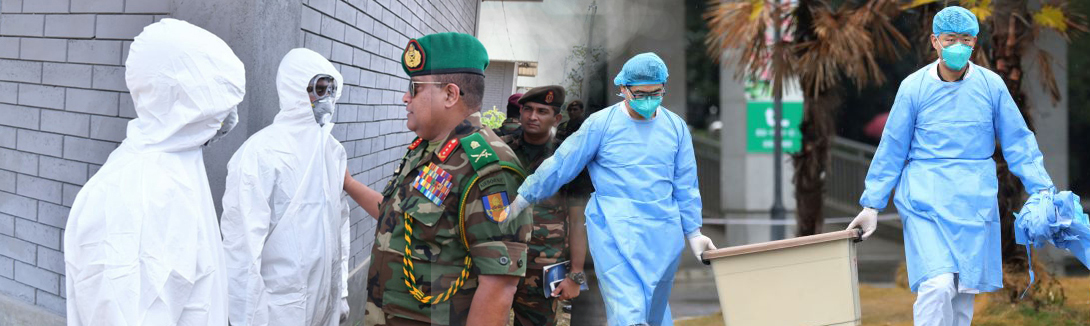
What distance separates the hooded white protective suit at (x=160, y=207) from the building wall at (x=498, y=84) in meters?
1.05

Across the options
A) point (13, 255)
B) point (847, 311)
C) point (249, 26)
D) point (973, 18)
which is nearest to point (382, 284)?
point (249, 26)

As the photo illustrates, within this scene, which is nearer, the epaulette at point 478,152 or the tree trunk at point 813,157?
the epaulette at point 478,152

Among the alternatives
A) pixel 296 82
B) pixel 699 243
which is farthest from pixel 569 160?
pixel 296 82

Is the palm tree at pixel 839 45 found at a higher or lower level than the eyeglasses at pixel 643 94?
higher

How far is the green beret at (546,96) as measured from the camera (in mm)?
3648

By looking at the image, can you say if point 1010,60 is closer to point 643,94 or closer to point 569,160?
point 643,94

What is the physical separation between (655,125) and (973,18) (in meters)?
1.25

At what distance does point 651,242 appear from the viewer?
371 cm

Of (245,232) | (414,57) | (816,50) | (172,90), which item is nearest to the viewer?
(172,90)

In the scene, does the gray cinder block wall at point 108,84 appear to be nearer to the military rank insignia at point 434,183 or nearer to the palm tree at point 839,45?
the military rank insignia at point 434,183

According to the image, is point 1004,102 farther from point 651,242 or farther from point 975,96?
point 651,242

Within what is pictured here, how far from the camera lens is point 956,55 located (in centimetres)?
378

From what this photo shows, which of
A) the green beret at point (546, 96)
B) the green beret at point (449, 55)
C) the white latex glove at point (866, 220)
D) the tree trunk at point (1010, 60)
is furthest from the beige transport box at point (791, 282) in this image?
the tree trunk at point (1010, 60)

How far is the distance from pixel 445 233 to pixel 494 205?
18cm
